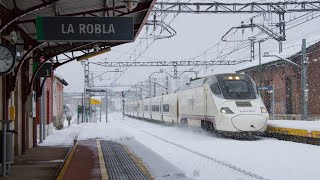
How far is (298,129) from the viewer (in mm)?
18359

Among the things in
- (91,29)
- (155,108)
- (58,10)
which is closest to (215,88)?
(58,10)

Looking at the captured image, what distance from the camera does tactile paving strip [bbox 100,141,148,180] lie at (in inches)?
404

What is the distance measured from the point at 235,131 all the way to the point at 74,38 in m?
11.1

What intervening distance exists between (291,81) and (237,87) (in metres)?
24.1

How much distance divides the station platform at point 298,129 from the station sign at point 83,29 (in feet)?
31.0

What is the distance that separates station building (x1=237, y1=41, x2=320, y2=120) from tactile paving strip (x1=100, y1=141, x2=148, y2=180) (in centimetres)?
2609

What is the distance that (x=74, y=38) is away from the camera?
994 cm

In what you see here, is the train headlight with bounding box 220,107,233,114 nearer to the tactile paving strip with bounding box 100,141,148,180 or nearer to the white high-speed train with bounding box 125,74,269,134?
the white high-speed train with bounding box 125,74,269,134

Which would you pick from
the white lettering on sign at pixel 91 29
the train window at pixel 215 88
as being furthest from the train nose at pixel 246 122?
the white lettering on sign at pixel 91 29

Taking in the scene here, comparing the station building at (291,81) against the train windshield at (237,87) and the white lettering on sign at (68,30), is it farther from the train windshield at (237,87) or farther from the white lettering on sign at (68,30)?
the white lettering on sign at (68,30)

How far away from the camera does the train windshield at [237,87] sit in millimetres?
20875

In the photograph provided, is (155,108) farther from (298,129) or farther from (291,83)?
(298,129)

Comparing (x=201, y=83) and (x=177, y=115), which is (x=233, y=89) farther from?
(x=177, y=115)

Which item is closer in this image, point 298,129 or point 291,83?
point 298,129
